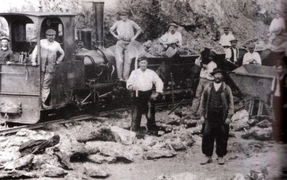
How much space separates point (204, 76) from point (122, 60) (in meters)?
0.98

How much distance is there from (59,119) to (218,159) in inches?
67.7

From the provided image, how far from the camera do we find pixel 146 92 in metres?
4.37

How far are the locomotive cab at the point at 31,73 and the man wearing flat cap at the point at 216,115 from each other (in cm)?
148

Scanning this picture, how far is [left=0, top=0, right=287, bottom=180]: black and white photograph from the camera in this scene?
4117mm

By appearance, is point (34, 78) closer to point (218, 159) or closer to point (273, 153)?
point (218, 159)

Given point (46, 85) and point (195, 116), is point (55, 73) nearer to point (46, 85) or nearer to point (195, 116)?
point (46, 85)

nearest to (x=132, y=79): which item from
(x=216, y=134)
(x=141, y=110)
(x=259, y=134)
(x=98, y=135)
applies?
(x=141, y=110)

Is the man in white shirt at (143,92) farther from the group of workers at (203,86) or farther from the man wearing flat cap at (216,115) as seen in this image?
the man wearing flat cap at (216,115)

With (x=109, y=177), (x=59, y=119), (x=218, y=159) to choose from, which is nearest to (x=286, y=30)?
(x=218, y=159)

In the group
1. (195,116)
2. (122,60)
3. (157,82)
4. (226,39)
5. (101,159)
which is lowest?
(101,159)

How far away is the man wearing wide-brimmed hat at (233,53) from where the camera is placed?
432 centimetres

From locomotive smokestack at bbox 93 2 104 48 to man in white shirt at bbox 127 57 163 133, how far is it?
0.71 meters

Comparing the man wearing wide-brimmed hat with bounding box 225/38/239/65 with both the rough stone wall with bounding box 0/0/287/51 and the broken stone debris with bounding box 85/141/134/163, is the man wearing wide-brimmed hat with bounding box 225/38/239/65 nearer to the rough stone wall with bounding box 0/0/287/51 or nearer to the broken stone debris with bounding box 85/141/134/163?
the rough stone wall with bounding box 0/0/287/51

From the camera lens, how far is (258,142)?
425 cm
